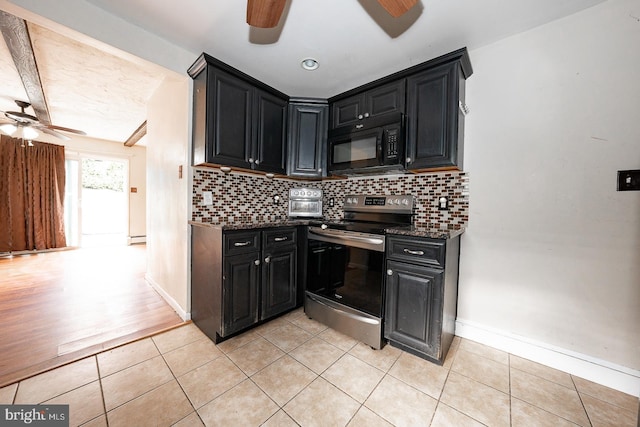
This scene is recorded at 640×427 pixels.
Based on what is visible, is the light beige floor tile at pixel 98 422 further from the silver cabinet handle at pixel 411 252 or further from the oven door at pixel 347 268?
the silver cabinet handle at pixel 411 252

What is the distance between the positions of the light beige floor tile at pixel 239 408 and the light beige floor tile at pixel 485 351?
1514 millimetres

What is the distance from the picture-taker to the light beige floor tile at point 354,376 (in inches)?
53.5

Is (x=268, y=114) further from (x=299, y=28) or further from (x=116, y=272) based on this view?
(x=116, y=272)

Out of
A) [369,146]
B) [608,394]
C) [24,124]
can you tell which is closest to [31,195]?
[24,124]

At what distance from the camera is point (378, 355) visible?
1.69 m

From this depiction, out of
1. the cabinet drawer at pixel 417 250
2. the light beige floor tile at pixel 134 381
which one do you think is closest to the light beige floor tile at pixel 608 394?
the cabinet drawer at pixel 417 250

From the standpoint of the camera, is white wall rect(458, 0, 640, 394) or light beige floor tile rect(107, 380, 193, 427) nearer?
light beige floor tile rect(107, 380, 193, 427)

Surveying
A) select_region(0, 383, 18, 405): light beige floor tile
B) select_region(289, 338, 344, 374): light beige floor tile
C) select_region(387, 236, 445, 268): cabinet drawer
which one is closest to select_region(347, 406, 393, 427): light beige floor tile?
select_region(289, 338, 344, 374): light beige floor tile

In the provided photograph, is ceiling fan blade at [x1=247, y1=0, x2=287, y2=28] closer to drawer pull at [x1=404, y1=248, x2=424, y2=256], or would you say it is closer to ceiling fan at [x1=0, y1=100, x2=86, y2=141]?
drawer pull at [x1=404, y1=248, x2=424, y2=256]

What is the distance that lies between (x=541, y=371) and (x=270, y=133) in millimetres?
2847

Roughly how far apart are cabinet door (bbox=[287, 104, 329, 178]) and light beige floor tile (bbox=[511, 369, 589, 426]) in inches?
Result: 88.1

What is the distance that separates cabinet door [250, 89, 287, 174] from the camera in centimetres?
221

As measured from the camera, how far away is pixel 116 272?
3438 mm

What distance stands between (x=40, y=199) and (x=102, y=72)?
12.2ft
